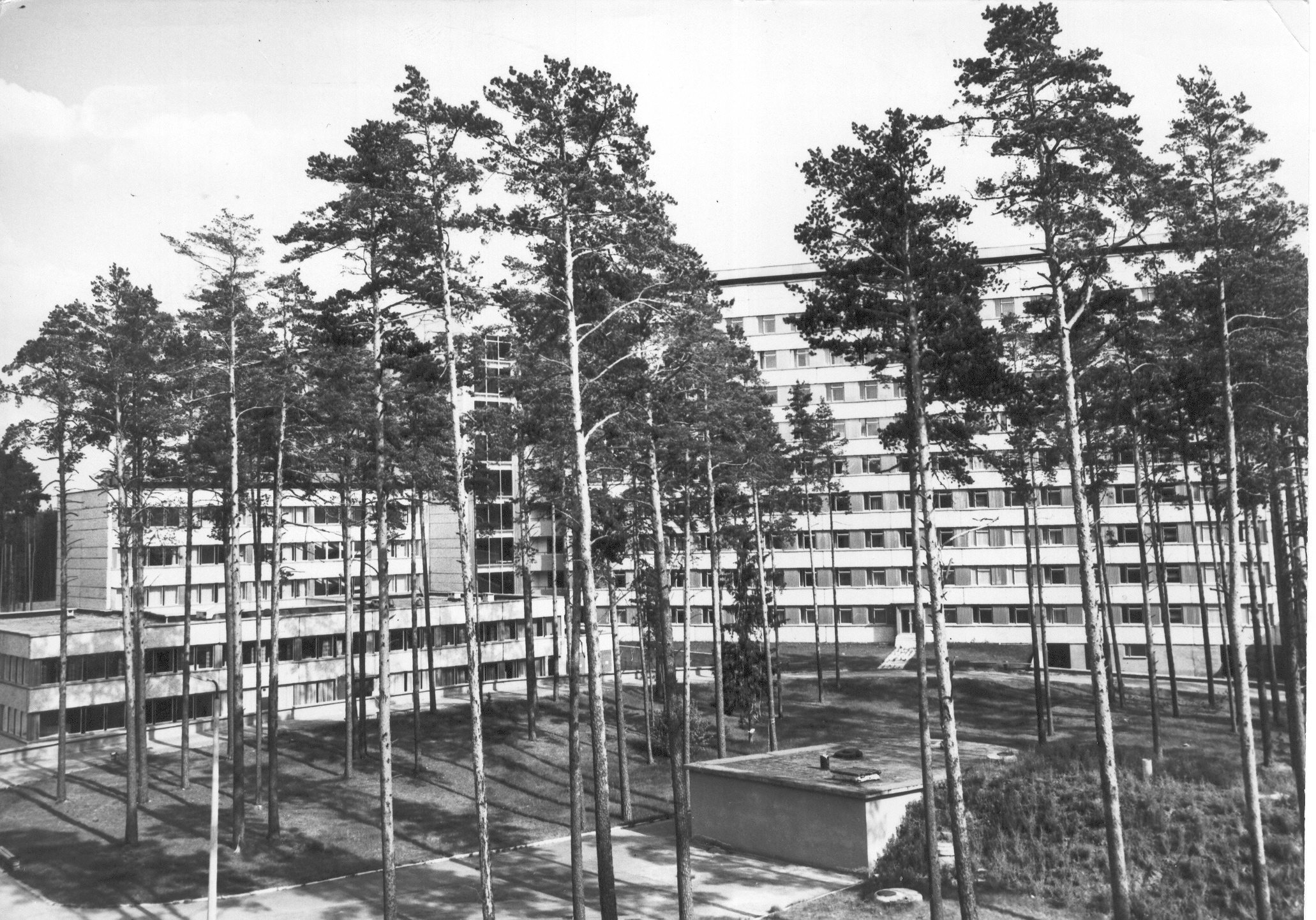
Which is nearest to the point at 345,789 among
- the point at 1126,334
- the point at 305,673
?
the point at 305,673

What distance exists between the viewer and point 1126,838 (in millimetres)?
21047

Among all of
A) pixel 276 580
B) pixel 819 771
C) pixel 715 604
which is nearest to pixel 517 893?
pixel 819 771

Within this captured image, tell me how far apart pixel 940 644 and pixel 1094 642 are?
8.36 feet

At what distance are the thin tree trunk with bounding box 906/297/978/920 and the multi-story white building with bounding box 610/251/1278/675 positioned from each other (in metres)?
36.4

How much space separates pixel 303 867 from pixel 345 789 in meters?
6.56

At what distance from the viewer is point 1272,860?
61.1ft

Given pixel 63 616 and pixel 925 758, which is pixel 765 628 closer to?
pixel 925 758

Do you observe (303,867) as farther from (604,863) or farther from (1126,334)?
(1126,334)

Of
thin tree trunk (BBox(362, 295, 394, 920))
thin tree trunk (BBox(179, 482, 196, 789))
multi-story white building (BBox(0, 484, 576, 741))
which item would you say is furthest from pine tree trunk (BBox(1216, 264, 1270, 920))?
thin tree trunk (BBox(179, 482, 196, 789))

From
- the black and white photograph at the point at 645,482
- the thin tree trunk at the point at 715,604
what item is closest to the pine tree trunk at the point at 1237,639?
the black and white photograph at the point at 645,482

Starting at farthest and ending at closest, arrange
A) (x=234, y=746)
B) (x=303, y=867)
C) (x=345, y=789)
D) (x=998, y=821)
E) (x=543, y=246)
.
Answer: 1. (x=345, y=789)
2. (x=234, y=746)
3. (x=303, y=867)
4. (x=998, y=821)
5. (x=543, y=246)

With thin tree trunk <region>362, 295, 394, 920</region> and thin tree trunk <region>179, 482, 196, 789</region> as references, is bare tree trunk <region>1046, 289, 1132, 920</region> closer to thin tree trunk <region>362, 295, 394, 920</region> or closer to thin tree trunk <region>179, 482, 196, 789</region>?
thin tree trunk <region>362, 295, 394, 920</region>

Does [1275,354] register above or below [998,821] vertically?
above

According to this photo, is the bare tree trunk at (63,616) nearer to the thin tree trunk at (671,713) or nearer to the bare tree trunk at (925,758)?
the thin tree trunk at (671,713)
